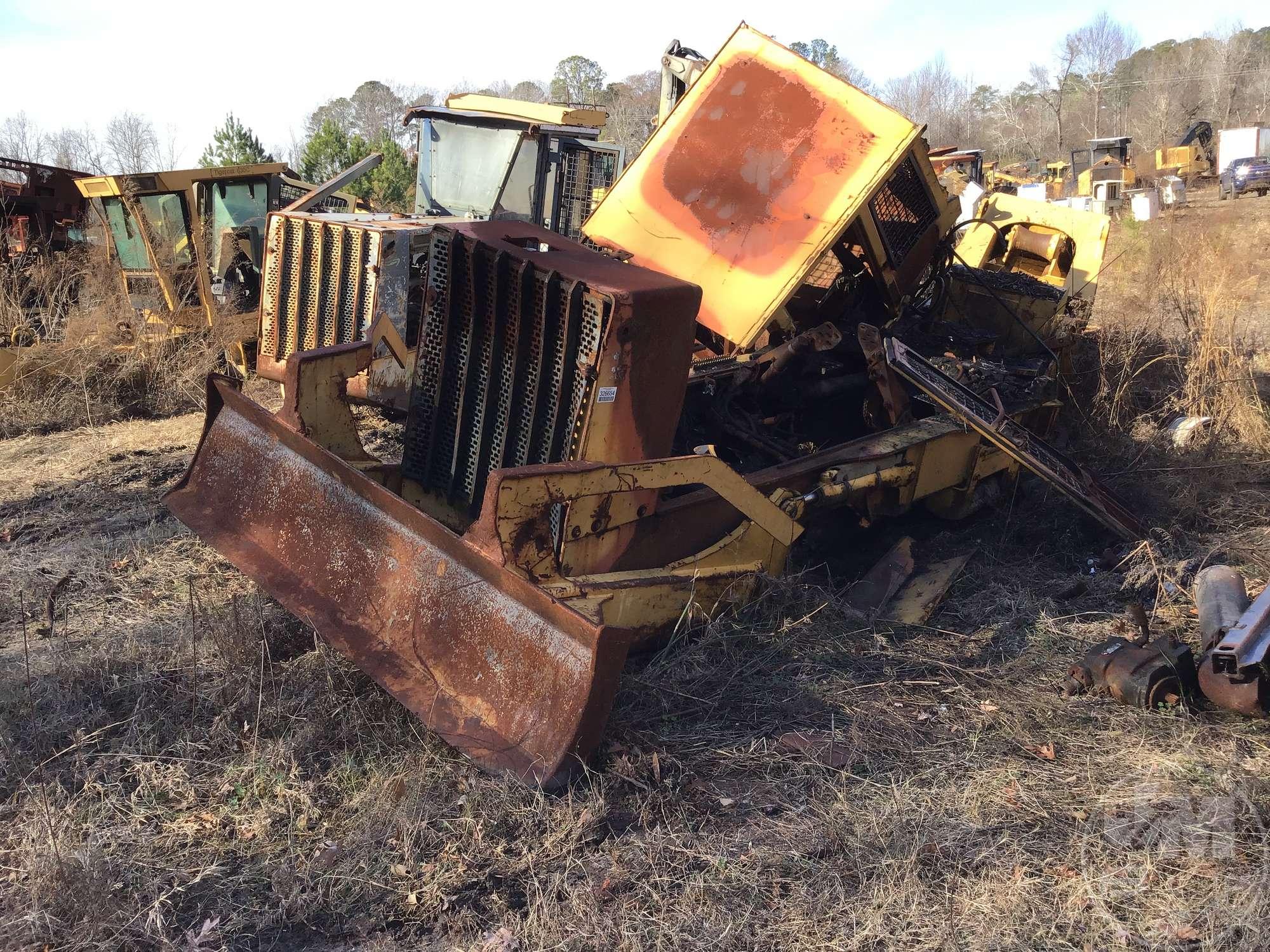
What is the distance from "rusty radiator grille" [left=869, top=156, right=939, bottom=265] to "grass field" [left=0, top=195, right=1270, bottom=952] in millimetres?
1956

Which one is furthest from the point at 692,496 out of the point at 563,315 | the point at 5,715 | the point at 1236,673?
the point at 5,715

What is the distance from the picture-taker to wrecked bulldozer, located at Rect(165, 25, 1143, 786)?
3.23 m

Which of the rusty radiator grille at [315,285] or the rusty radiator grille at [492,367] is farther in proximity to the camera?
the rusty radiator grille at [315,285]

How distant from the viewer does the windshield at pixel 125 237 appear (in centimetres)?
984

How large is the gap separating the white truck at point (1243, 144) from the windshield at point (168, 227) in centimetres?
3513

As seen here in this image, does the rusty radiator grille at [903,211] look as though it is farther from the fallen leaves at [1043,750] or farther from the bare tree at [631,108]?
the bare tree at [631,108]

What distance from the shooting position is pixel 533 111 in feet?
27.8

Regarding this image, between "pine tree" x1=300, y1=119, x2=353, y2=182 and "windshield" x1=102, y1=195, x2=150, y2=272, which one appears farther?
"pine tree" x1=300, y1=119, x2=353, y2=182

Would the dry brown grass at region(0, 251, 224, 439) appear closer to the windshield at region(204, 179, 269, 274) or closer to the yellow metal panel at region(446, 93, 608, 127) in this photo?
the windshield at region(204, 179, 269, 274)


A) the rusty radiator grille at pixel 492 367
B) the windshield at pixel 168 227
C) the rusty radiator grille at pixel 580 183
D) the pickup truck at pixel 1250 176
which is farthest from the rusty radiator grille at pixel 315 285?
the pickup truck at pixel 1250 176

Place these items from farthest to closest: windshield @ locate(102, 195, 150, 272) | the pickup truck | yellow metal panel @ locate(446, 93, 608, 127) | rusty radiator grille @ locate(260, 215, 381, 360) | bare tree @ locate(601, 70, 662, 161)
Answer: bare tree @ locate(601, 70, 662, 161) → the pickup truck → windshield @ locate(102, 195, 150, 272) → yellow metal panel @ locate(446, 93, 608, 127) → rusty radiator grille @ locate(260, 215, 381, 360)

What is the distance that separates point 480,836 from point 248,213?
360 inches

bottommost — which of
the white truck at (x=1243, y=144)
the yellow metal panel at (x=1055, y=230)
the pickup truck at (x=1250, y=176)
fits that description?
the yellow metal panel at (x=1055, y=230)

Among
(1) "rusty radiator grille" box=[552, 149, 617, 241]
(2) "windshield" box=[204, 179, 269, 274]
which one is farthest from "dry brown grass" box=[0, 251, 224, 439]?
(1) "rusty radiator grille" box=[552, 149, 617, 241]
